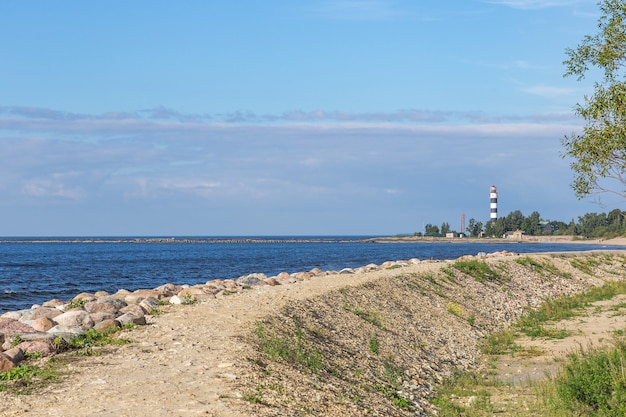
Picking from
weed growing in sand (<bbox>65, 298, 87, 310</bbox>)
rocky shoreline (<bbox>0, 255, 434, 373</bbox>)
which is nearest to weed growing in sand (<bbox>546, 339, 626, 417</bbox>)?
rocky shoreline (<bbox>0, 255, 434, 373</bbox>)

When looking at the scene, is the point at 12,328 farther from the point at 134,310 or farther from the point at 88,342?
the point at 134,310

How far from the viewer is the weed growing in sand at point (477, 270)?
36997 mm

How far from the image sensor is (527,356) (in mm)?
20172

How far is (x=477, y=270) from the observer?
3809cm

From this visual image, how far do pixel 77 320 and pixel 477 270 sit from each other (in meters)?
25.9

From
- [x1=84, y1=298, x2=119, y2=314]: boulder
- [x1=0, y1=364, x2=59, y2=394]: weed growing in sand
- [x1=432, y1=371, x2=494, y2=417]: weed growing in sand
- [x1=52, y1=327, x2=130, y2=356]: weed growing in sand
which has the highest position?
[x1=84, y1=298, x2=119, y2=314]: boulder

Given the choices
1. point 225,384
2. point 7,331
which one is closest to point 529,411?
point 225,384

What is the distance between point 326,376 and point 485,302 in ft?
61.2

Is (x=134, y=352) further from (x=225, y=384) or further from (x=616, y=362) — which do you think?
(x=616, y=362)

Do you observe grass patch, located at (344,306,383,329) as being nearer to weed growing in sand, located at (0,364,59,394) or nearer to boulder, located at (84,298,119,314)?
boulder, located at (84,298,119,314)

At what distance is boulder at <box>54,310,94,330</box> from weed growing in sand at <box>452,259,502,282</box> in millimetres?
23864

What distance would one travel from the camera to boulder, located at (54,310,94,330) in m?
16.8

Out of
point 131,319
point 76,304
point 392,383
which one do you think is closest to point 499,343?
point 392,383

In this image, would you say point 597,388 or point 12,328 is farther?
point 12,328
